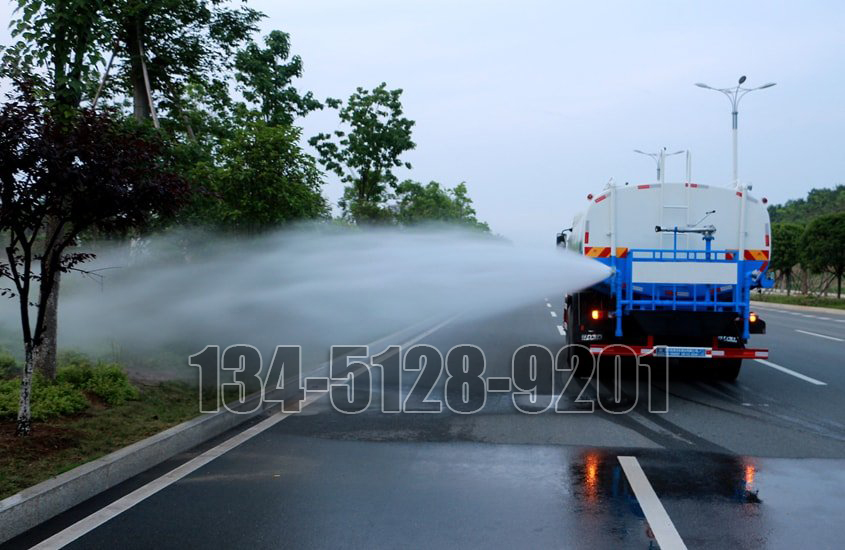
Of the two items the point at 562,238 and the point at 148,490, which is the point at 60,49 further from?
the point at 562,238

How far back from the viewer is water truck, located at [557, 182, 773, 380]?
9516 mm

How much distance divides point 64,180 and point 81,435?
2220mm

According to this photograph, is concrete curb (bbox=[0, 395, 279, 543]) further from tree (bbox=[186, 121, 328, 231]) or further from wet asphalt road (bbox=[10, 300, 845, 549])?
tree (bbox=[186, 121, 328, 231])

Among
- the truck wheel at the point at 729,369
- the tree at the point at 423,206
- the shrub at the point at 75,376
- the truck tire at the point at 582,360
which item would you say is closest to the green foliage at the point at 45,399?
the shrub at the point at 75,376

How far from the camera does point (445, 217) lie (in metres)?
45.7

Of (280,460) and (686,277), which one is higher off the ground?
(686,277)

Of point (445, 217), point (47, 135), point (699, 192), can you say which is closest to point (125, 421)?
point (47, 135)

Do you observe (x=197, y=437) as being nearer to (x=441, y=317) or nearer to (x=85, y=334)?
(x=85, y=334)

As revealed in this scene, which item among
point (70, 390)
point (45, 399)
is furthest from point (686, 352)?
point (45, 399)

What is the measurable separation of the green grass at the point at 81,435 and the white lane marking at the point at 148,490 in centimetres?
53

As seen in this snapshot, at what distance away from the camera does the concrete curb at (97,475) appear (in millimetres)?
4730

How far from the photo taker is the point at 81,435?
6570mm

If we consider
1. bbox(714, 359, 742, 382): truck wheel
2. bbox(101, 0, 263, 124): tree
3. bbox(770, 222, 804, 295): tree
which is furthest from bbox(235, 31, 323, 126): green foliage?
bbox(770, 222, 804, 295): tree

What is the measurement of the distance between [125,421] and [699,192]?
308 inches
